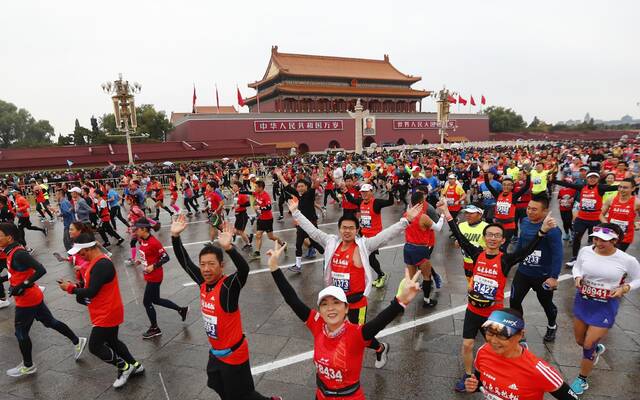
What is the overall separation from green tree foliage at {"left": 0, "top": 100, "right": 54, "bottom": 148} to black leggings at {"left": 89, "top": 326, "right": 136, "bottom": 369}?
79054mm

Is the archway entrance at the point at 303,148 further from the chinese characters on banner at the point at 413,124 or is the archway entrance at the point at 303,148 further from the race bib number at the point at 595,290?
the race bib number at the point at 595,290

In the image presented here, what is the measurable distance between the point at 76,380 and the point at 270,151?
119ft

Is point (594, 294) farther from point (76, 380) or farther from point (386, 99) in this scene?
point (386, 99)

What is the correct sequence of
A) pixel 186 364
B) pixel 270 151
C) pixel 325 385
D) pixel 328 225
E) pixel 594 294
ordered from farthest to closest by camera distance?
pixel 270 151 → pixel 328 225 → pixel 186 364 → pixel 594 294 → pixel 325 385

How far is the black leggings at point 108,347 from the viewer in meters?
3.67

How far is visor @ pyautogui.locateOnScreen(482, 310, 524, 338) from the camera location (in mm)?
2029

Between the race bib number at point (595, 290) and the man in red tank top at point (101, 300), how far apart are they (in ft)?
15.2

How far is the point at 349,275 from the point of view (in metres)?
3.54

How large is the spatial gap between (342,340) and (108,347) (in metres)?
2.98

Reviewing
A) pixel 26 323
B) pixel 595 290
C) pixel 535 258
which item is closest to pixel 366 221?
pixel 535 258

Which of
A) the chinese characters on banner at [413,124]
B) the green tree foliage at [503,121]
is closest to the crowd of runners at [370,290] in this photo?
the chinese characters on banner at [413,124]

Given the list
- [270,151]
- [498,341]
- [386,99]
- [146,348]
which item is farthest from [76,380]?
[386,99]

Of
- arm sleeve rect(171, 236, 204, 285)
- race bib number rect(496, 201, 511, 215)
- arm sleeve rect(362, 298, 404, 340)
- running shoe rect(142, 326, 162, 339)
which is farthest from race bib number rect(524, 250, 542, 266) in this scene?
running shoe rect(142, 326, 162, 339)

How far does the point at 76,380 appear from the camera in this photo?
4.03 metres
